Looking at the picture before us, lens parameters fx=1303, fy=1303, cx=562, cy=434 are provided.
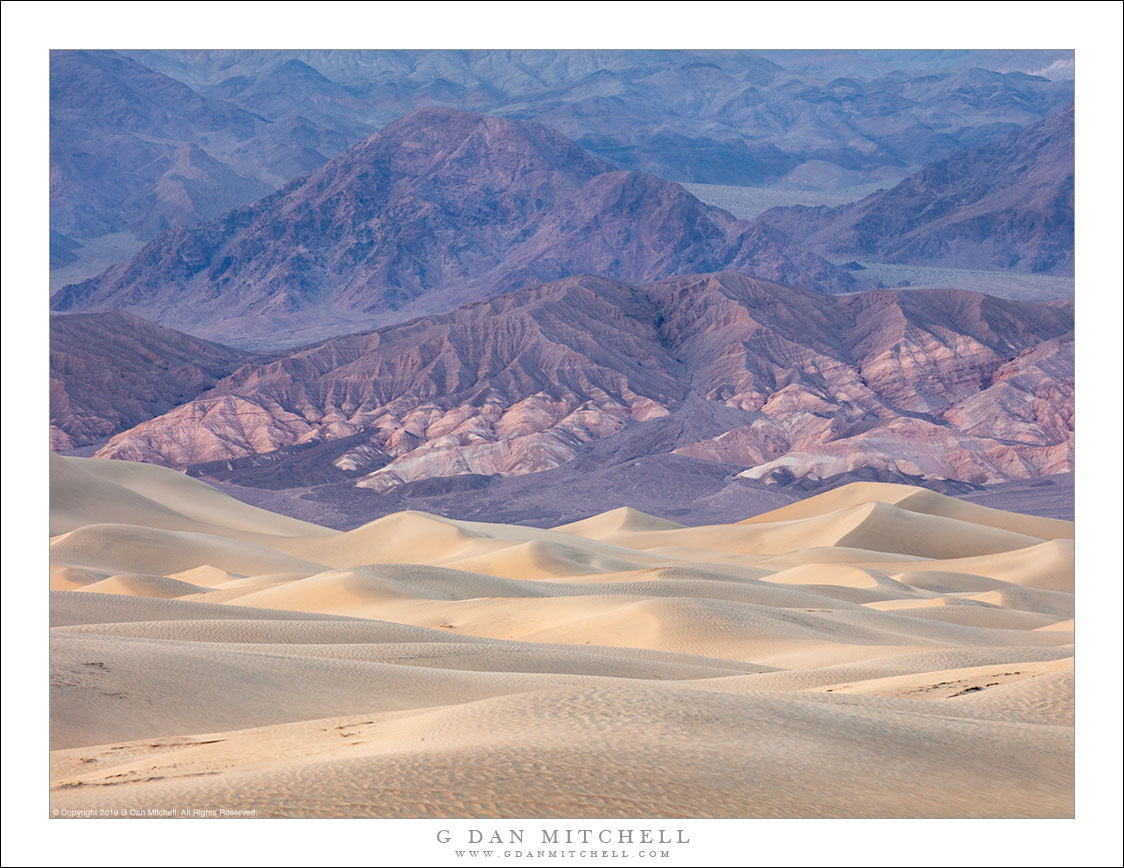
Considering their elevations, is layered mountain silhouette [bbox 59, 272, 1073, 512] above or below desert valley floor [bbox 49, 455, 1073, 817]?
above

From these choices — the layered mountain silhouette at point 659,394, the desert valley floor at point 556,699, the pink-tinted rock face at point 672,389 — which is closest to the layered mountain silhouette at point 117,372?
the layered mountain silhouette at point 659,394

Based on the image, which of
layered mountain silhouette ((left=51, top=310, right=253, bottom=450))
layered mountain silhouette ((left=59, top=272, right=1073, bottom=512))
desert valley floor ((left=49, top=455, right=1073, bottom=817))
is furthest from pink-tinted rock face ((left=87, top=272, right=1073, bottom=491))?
desert valley floor ((left=49, top=455, right=1073, bottom=817))

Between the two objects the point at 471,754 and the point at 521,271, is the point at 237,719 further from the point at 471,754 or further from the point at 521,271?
the point at 521,271

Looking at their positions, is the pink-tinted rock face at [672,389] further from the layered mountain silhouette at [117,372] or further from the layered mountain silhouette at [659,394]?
the layered mountain silhouette at [117,372]

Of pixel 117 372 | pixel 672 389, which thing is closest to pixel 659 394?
pixel 672 389

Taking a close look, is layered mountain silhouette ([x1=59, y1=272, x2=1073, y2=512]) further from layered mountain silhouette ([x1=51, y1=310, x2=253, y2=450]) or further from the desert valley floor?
the desert valley floor

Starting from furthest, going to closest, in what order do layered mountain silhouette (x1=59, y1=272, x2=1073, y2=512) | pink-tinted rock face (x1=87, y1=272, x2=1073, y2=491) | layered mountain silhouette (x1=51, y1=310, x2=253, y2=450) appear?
1. layered mountain silhouette (x1=51, y1=310, x2=253, y2=450)
2. pink-tinted rock face (x1=87, y1=272, x2=1073, y2=491)
3. layered mountain silhouette (x1=59, y1=272, x2=1073, y2=512)

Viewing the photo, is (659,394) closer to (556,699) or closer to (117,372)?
(117,372)
